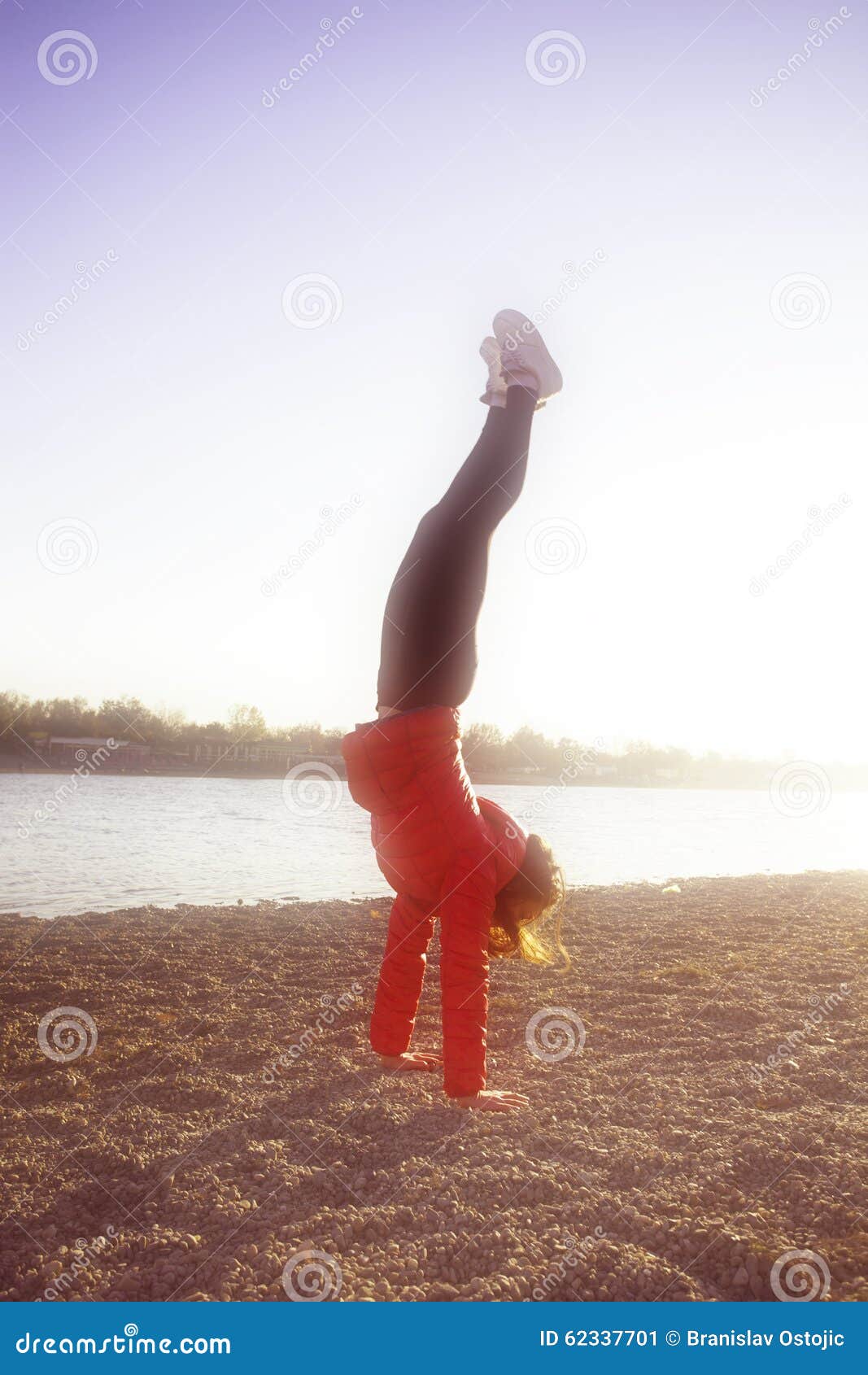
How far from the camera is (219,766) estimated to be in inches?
2618

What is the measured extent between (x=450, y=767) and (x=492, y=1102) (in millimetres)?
1357

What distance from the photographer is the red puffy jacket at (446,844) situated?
3357 mm

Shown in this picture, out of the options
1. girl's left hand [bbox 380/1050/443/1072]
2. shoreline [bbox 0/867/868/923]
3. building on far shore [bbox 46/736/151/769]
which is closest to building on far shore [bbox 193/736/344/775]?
building on far shore [bbox 46/736/151/769]

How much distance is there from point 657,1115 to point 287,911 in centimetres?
641

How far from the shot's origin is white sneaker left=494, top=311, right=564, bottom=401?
151 inches

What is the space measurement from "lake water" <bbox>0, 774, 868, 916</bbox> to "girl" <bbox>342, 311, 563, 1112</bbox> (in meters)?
1.43

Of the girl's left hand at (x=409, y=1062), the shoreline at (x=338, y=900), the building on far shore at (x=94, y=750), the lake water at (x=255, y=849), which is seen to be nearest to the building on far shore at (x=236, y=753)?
the building on far shore at (x=94, y=750)

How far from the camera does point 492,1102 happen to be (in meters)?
3.31

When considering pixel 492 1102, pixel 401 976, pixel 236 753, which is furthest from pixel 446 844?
pixel 236 753

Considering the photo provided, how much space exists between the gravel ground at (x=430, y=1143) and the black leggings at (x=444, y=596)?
172cm

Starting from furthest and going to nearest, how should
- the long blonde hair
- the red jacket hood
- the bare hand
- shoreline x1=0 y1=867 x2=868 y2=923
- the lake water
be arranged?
the lake water → shoreline x1=0 y1=867 x2=868 y2=923 → the long blonde hair → the red jacket hood → the bare hand

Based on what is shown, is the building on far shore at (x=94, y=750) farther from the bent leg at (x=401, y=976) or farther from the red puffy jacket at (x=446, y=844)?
the red puffy jacket at (x=446, y=844)

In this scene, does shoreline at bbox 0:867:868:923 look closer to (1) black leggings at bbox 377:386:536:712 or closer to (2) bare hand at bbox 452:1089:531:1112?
(2) bare hand at bbox 452:1089:531:1112

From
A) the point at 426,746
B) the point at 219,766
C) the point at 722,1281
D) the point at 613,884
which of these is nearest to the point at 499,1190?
the point at 722,1281
